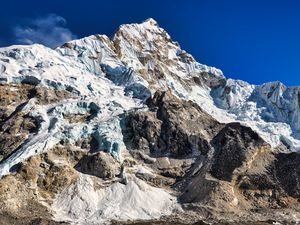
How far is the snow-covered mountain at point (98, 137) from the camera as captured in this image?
107188 millimetres

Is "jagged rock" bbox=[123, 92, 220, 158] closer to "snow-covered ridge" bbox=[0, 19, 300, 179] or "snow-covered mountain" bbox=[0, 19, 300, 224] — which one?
"snow-covered mountain" bbox=[0, 19, 300, 224]

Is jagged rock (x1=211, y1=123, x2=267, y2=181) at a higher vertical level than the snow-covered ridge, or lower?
lower

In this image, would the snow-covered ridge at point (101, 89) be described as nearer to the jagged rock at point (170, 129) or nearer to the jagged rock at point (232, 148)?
the jagged rock at point (170, 129)

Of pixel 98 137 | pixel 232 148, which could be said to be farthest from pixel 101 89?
pixel 232 148

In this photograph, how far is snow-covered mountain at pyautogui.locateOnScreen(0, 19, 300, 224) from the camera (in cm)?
10719

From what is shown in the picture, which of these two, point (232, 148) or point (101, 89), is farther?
point (101, 89)

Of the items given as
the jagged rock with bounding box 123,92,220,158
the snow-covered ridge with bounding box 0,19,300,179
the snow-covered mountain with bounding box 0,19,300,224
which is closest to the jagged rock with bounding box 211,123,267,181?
the snow-covered mountain with bounding box 0,19,300,224

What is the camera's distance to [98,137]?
128125 mm

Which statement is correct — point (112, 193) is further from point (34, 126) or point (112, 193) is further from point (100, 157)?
point (34, 126)

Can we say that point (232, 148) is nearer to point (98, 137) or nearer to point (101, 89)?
point (98, 137)

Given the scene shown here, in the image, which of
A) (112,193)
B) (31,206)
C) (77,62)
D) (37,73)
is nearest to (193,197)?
(112,193)

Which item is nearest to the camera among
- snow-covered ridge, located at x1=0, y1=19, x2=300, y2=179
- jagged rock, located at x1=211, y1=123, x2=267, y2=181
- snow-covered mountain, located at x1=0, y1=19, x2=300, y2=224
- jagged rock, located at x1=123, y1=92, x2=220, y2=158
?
snow-covered mountain, located at x1=0, y1=19, x2=300, y2=224

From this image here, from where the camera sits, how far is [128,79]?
176500 mm

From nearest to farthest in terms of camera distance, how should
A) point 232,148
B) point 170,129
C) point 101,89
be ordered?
point 232,148 < point 170,129 < point 101,89
